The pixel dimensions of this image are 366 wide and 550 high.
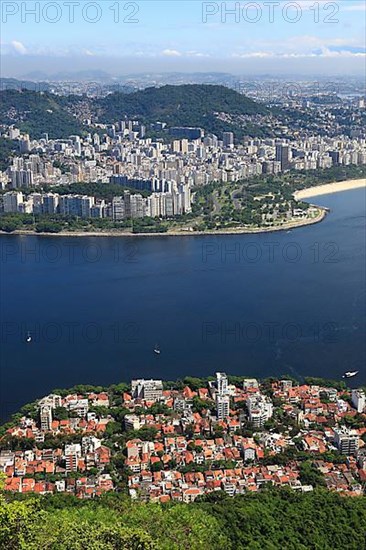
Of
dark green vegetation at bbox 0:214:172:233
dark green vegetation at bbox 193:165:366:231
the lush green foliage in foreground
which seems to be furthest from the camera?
dark green vegetation at bbox 193:165:366:231

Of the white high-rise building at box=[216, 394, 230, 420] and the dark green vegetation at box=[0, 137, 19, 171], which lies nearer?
the white high-rise building at box=[216, 394, 230, 420]

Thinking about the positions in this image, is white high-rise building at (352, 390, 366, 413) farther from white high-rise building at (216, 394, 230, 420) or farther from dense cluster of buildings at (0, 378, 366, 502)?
white high-rise building at (216, 394, 230, 420)

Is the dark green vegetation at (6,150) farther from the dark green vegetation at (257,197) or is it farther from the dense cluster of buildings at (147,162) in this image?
the dark green vegetation at (257,197)

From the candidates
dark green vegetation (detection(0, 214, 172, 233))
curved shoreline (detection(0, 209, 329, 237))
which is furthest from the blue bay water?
dark green vegetation (detection(0, 214, 172, 233))

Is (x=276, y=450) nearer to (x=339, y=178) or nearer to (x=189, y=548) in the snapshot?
(x=189, y=548)

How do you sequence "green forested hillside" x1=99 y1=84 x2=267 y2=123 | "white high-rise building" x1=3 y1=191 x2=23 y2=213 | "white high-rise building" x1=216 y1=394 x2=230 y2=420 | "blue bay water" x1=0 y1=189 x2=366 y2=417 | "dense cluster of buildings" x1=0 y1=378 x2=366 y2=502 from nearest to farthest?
"dense cluster of buildings" x1=0 y1=378 x2=366 y2=502 < "white high-rise building" x1=216 y1=394 x2=230 y2=420 < "blue bay water" x1=0 y1=189 x2=366 y2=417 < "white high-rise building" x1=3 y1=191 x2=23 y2=213 < "green forested hillside" x1=99 y1=84 x2=267 y2=123

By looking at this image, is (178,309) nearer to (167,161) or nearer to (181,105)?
(167,161)
